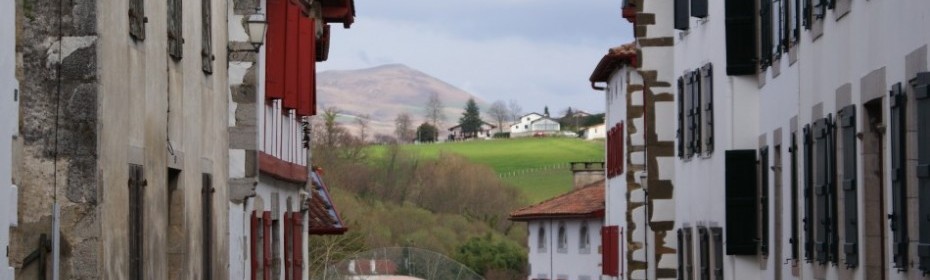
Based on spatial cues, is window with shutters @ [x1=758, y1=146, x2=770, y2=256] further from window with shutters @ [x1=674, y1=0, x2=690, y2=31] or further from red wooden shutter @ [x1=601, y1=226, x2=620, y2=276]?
red wooden shutter @ [x1=601, y1=226, x2=620, y2=276]

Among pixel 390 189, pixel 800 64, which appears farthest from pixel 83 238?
pixel 390 189

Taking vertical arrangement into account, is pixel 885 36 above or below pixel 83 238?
above

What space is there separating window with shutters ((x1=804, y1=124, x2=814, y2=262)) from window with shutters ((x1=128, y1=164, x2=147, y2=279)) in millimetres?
7124

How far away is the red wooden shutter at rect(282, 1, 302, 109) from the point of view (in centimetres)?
2769

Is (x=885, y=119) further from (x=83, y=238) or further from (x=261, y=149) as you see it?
(x=261, y=149)

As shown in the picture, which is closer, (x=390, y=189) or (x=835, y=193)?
(x=835, y=193)

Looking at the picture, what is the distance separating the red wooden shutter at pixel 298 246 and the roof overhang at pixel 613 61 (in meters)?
10.5

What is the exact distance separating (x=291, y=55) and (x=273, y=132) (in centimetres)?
109

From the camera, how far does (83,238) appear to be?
1523cm

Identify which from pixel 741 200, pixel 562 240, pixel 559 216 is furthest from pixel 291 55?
pixel 562 240

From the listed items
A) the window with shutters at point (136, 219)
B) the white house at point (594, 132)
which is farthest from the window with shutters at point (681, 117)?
the white house at point (594, 132)

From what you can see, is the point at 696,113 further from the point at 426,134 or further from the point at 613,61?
the point at 426,134

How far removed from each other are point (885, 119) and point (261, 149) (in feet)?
33.8

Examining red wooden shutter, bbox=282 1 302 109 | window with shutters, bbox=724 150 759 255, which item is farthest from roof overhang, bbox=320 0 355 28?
window with shutters, bbox=724 150 759 255
